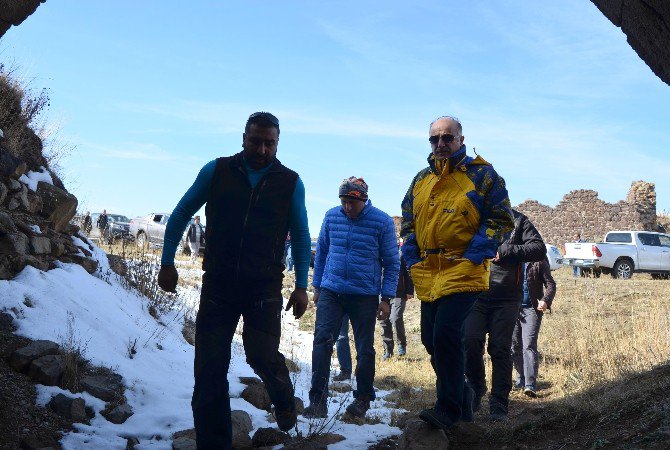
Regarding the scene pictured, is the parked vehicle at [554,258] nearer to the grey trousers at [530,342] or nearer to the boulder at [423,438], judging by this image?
the grey trousers at [530,342]

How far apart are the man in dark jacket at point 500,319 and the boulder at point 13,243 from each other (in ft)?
14.3

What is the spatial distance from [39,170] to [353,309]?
5302 millimetres

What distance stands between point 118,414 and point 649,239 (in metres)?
20.5

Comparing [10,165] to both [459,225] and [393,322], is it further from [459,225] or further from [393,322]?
[459,225]

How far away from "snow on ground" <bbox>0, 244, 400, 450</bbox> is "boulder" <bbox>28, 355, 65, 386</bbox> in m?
0.07

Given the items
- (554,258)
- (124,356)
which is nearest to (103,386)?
(124,356)

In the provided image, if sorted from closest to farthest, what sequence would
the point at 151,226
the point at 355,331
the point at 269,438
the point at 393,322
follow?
1. the point at 269,438
2. the point at 355,331
3. the point at 393,322
4. the point at 151,226

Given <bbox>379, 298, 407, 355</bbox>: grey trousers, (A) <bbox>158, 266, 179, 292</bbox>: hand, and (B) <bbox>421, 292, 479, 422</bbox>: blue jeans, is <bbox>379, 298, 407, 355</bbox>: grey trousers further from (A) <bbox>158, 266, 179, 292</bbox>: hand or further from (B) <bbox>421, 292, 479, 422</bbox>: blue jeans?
(A) <bbox>158, 266, 179, 292</bbox>: hand

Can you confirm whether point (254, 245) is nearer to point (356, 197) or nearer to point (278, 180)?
point (278, 180)

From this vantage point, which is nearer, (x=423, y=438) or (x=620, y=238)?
(x=423, y=438)

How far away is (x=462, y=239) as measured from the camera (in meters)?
4.19

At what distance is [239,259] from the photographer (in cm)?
395

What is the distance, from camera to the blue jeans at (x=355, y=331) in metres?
5.69

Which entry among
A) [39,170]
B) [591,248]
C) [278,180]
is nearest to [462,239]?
[278,180]
